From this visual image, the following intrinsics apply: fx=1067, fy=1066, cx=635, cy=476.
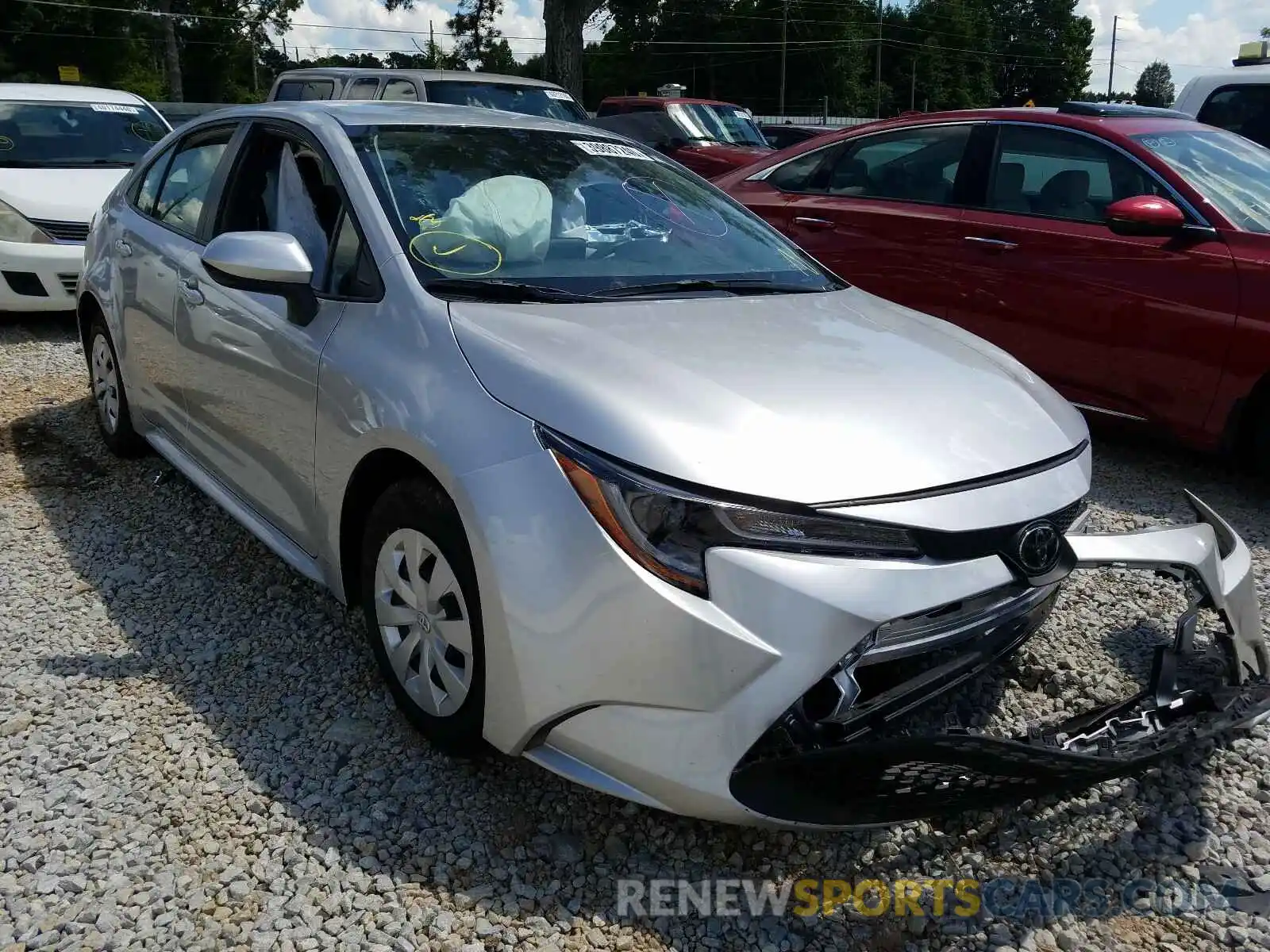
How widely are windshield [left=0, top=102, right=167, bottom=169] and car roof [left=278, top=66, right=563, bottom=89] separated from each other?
2025 millimetres

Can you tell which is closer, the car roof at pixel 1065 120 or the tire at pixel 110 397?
the tire at pixel 110 397

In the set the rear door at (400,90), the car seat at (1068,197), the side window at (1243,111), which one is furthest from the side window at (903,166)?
the rear door at (400,90)

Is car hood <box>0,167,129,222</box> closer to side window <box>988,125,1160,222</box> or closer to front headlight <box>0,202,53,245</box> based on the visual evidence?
front headlight <box>0,202,53,245</box>

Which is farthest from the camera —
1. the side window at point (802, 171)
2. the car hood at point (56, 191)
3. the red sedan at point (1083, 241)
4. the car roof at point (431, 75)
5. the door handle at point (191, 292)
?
the car roof at point (431, 75)

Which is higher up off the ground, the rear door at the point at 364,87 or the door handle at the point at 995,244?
the rear door at the point at 364,87

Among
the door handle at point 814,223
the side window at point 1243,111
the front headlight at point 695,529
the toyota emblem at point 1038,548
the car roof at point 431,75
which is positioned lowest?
the toyota emblem at point 1038,548

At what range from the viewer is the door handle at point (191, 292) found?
11.3ft

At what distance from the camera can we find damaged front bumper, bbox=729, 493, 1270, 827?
1994mm

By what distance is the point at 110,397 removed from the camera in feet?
15.0

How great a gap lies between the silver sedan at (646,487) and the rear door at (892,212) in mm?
2169

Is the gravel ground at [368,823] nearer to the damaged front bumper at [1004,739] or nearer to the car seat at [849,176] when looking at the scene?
the damaged front bumper at [1004,739]

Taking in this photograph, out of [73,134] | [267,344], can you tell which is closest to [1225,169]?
[267,344]

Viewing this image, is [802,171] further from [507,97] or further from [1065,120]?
[507,97]

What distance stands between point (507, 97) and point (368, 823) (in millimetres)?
8350
